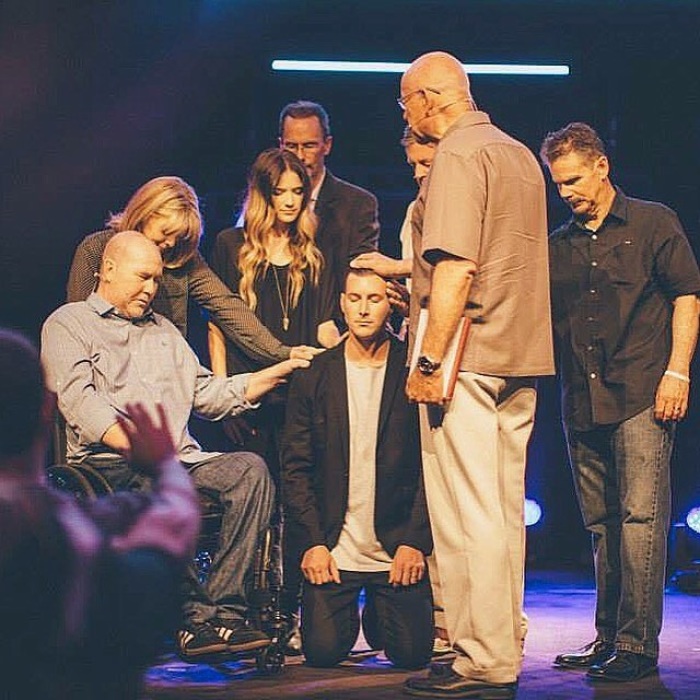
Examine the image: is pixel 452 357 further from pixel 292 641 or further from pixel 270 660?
pixel 292 641

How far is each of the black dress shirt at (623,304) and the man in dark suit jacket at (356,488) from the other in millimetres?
522

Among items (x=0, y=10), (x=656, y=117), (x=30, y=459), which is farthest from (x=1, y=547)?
(x=656, y=117)

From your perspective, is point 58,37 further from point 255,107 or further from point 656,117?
point 656,117

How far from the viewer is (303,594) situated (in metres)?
4.29

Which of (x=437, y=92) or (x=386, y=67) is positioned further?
(x=386, y=67)

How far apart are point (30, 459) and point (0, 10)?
14.1 feet

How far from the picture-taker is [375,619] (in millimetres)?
4332

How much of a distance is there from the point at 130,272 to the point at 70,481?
61 centimetres

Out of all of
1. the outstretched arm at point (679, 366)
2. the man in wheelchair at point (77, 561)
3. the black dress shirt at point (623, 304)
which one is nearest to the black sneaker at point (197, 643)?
the black dress shirt at point (623, 304)

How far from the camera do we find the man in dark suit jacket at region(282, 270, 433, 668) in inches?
166

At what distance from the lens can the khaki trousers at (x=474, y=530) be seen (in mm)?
3555

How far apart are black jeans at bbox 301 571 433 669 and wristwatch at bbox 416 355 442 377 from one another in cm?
92

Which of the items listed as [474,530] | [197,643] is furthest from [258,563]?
[474,530]

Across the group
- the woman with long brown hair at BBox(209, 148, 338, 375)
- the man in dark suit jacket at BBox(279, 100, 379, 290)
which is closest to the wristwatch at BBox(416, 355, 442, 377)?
the woman with long brown hair at BBox(209, 148, 338, 375)
